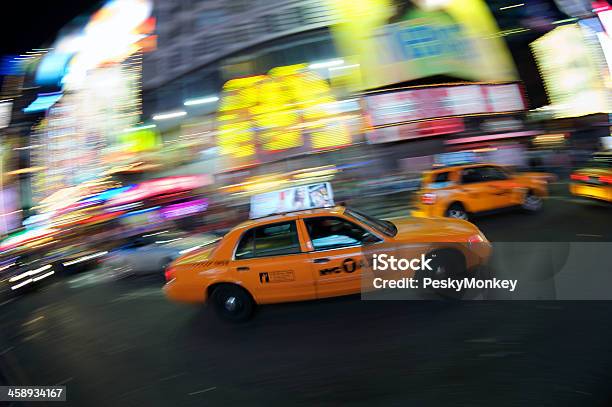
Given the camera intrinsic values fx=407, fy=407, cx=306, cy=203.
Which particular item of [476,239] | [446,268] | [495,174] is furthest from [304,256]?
[495,174]

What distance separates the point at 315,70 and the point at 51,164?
89.1ft

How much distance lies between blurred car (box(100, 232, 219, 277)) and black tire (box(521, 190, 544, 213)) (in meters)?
Result: 7.33

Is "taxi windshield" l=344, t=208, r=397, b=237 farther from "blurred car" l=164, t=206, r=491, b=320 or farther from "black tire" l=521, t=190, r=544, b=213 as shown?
"black tire" l=521, t=190, r=544, b=213

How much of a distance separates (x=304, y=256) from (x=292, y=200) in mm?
1028

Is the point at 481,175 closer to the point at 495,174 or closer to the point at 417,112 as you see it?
the point at 495,174

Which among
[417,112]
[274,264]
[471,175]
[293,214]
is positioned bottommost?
[274,264]

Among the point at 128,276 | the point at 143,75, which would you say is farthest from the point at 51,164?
the point at 128,276

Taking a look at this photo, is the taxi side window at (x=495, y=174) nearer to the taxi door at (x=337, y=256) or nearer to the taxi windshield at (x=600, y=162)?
the taxi windshield at (x=600, y=162)

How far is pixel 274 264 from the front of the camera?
543 cm

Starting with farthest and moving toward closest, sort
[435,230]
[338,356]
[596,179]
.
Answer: [596,179] < [435,230] < [338,356]

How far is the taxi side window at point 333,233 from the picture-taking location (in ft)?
17.7

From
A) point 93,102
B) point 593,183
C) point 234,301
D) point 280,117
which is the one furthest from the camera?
point 93,102

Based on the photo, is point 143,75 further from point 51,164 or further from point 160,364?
point 160,364

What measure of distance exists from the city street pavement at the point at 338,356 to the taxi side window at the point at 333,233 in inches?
32.5
